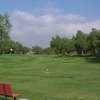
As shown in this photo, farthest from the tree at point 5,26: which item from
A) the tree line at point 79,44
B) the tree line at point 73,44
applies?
the tree line at point 73,44

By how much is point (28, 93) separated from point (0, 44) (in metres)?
71.7

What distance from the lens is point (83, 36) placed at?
146375 mm

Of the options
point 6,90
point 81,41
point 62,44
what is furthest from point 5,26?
point 62,44

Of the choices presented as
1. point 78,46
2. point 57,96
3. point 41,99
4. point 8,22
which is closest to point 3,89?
A: point 41,99

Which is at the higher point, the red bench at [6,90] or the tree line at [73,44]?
the tree line at [73,44]

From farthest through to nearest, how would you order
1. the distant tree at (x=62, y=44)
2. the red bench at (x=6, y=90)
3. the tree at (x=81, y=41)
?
the distant tree at (x=62, y=44) < the tree at (x=81, y=41) < the red bench at (x=6, y=90)

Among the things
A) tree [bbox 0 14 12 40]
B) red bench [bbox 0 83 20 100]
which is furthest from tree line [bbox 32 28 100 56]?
red bench [bbox 0 83 20 100]

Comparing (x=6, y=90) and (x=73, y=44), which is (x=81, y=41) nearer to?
(x=73, y=44)

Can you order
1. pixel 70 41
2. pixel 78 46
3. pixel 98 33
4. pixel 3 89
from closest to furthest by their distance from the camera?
pixel 3 89, pixel 98 33, pixel 78 46, pixel 70 41

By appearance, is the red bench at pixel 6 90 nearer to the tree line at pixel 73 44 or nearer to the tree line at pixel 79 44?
the tree line at pixel 79 44

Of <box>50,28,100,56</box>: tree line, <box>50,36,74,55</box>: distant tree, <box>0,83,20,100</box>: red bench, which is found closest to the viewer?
<box>0,83,20,100</box>: red bench

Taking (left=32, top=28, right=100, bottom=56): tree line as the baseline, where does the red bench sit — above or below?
below

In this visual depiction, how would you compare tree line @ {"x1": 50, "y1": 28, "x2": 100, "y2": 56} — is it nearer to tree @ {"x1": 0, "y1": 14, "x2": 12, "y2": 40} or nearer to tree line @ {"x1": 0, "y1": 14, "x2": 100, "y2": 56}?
tree line @ {"x1": 0, "y1": 14, "x2": 100, "y2": 56}

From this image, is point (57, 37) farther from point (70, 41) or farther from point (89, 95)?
point (89, 95)
